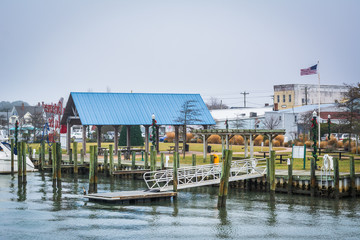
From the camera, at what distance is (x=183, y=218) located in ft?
87.0

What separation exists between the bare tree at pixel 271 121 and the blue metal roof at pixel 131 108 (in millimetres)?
25116

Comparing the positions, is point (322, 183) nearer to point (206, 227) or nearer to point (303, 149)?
point (303, 149)

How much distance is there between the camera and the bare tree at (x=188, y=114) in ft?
169

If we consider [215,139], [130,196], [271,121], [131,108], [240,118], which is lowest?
[130,196]

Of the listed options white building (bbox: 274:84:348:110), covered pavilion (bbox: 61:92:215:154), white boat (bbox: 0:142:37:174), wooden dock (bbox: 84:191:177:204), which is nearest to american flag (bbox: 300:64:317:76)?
covered pavilion (bbox: 61:92:215:154)

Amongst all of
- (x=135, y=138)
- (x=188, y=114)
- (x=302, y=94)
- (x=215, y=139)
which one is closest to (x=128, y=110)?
(x=188, y=114)

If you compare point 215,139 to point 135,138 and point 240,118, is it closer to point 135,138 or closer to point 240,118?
point 135,138


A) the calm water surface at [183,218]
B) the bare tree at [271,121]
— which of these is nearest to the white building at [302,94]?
the bare tree at [271,121]

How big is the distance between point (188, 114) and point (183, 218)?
27392mm

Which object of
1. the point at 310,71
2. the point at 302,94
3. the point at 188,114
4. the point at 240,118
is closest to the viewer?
the point at 310,71

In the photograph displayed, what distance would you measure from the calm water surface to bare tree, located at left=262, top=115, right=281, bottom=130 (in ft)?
155

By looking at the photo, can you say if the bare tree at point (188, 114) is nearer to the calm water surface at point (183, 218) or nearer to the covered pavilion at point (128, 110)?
the covered pavilion at point (128, 110)

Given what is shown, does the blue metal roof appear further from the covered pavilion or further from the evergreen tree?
the evergreen tree

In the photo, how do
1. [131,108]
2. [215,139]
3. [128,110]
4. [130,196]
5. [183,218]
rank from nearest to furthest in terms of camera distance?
[183,218] → [130,196] → [128,110] → [131,108] → [215,139]
